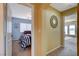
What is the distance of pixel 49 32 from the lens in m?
1.65

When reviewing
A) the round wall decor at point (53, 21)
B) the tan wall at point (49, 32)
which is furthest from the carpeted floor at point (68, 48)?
the round wall decor at point (53, 21)

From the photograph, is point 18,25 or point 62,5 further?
point 18,25

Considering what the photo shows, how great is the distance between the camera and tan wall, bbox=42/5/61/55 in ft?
5.19

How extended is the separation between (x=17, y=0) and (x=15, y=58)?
73 centimetres

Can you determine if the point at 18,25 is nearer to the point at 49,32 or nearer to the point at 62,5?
the point at 49,32

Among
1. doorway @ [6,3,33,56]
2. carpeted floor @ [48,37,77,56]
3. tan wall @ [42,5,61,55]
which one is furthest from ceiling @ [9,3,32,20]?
carpeted floor @ [48,37,77,56]

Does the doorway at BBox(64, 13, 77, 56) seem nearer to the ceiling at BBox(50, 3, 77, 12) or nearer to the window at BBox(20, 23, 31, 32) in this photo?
the ceiling at BBox(50, 3, 77, 12)

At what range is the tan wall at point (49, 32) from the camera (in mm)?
1582

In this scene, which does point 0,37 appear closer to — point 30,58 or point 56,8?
point 30,58

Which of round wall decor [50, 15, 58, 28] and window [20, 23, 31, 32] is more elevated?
round wall decor [50, 15, 58, 28]

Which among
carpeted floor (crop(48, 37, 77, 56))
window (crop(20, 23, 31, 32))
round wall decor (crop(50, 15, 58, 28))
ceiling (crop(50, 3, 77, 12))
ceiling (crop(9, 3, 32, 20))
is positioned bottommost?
carpeted floor (crop(48, 37, 77, 56))

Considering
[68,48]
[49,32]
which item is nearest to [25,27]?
[49,32]

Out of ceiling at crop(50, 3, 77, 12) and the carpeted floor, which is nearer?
ceiling at crop(50, 3, 77, 12)

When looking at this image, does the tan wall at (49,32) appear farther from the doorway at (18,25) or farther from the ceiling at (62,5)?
the doorway at (18,25)
